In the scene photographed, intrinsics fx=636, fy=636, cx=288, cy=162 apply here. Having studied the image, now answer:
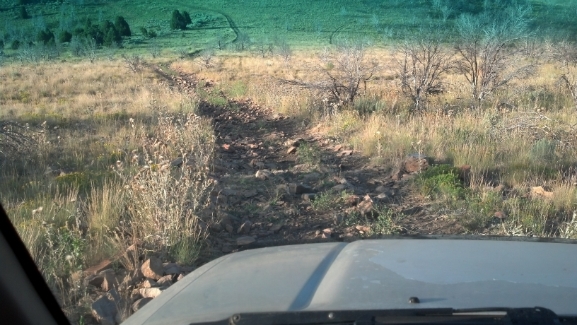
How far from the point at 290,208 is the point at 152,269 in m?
2.36

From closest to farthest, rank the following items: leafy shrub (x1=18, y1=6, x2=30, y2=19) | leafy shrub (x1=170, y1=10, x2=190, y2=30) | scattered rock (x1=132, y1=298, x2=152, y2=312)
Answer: scattered rock (x1=132, y1=298, x2=152, y2=312), leafy shrub (x1=18, y1=6, x2=30, y2=19), leafy shrub (x1=170, y1=10, x2=190, y2=30)

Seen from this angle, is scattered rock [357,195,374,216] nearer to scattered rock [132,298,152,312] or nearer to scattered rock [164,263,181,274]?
scattered rock [164,263,181,274]

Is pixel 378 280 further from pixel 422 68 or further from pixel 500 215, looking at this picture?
pixel 422 68

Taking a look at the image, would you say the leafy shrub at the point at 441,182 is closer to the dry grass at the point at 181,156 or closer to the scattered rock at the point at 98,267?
the dry grass at the point at 181,156

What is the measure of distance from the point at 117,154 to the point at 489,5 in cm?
3013

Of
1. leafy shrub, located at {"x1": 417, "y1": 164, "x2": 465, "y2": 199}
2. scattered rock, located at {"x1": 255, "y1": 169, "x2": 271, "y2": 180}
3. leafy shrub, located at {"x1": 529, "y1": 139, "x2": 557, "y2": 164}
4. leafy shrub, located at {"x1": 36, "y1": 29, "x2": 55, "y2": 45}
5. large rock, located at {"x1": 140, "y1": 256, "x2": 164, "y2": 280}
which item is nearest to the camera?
large rock, located at {"x1": 140, "y1": 256, "x2": 164, "y2": 280}

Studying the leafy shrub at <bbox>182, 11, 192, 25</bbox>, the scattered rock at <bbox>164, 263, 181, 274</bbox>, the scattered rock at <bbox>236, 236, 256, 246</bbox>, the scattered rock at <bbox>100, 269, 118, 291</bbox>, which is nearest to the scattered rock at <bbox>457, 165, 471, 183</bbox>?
the scattered rock at <bbox>236, 236, 256, 246</bbox>

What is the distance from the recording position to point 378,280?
8.31 ft

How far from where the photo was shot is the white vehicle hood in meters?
2.28

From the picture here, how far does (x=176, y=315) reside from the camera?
234 cm

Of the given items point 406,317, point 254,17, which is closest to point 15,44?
point 254,17

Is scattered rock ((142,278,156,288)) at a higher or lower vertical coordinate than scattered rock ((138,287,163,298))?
lower

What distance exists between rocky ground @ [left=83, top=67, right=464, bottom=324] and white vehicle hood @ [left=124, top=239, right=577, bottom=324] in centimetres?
175

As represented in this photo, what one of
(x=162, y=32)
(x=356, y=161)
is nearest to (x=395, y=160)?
(x=356, y=161)
